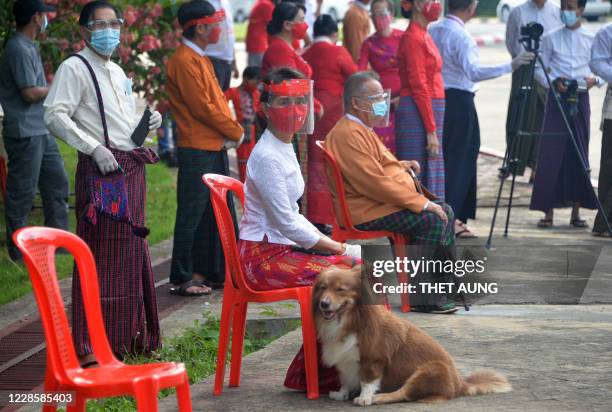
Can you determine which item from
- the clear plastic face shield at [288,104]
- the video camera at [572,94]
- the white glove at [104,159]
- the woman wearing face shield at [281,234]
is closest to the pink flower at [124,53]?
the video camera at [572,94]

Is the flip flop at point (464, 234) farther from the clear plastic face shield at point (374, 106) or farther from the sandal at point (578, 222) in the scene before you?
the clear plastic face shield at point (374, 106)

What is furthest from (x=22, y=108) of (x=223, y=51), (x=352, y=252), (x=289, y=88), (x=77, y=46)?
(x=352, y=252)

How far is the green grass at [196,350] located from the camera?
6227 mm

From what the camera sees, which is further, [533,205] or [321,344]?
[533,205]

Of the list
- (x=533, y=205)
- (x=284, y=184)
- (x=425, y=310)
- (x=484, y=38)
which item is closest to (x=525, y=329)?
(x=425, y=310)

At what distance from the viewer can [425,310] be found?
7352 millimetres

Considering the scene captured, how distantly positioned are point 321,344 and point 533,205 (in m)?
5.54

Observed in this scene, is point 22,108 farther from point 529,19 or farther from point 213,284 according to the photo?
point 529,19

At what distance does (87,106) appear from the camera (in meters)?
6.17

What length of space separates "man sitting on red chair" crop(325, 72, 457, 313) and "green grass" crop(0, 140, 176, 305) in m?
2.33

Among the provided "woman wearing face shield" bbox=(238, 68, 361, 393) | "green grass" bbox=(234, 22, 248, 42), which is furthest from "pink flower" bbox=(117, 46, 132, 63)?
"green grass" bbox=(234, 22, 248, 42)

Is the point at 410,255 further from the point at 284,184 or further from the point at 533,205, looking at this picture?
the point at 533,205

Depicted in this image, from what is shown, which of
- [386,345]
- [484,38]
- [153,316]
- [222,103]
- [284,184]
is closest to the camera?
[386,345]

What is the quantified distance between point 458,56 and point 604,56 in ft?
4.08
